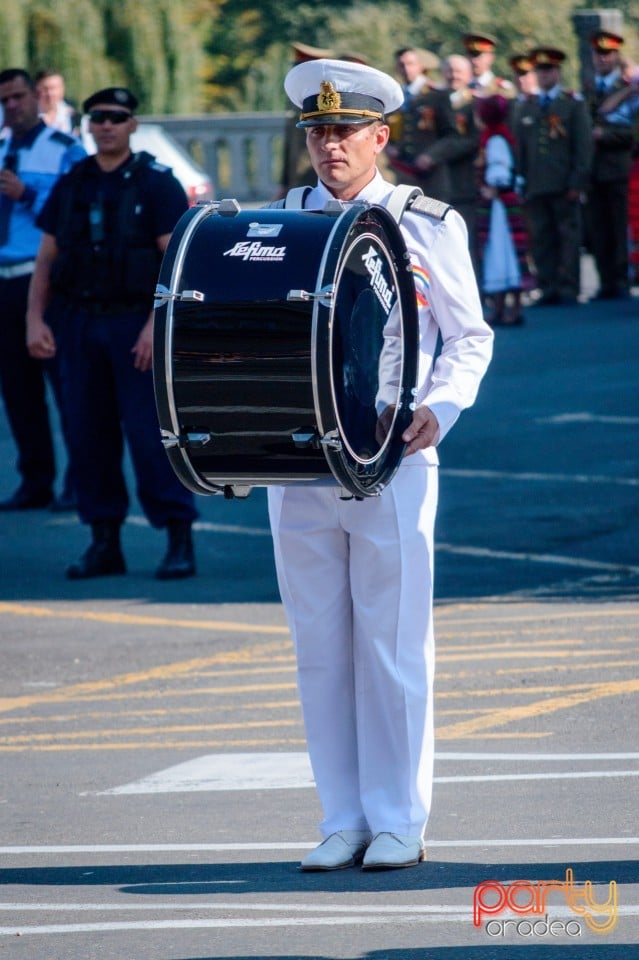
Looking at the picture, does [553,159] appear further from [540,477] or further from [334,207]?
[334,207]

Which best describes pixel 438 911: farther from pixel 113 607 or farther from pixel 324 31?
pixel 324 31

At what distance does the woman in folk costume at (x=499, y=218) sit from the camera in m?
18.8

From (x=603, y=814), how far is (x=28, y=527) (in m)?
6.67

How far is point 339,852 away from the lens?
5.71 meters

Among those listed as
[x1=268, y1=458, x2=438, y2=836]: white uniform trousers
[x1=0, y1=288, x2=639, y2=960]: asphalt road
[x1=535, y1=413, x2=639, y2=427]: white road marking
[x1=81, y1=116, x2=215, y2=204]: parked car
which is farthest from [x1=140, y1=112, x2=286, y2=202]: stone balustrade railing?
[x1=268, y1=458, x2=438, y2=836]: white uniform trousers

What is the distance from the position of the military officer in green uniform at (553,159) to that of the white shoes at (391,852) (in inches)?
556

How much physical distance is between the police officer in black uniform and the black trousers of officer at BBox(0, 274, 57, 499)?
1693 mm

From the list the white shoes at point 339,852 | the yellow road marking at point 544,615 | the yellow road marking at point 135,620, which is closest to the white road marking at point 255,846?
the white shoes at point 339,852

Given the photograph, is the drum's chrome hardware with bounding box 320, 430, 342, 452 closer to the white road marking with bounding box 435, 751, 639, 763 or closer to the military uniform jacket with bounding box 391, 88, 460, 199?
the white road marking with bounding box 435, 751, 639, 763

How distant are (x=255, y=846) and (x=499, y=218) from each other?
44.4 feet

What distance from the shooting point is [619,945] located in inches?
193

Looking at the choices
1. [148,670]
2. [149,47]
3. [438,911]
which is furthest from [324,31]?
[438,911]

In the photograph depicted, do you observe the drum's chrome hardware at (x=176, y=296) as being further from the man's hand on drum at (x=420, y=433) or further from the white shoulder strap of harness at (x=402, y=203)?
the man's hand on drum at (x=420, y=433)

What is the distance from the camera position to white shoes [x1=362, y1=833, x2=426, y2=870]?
5.63 m
